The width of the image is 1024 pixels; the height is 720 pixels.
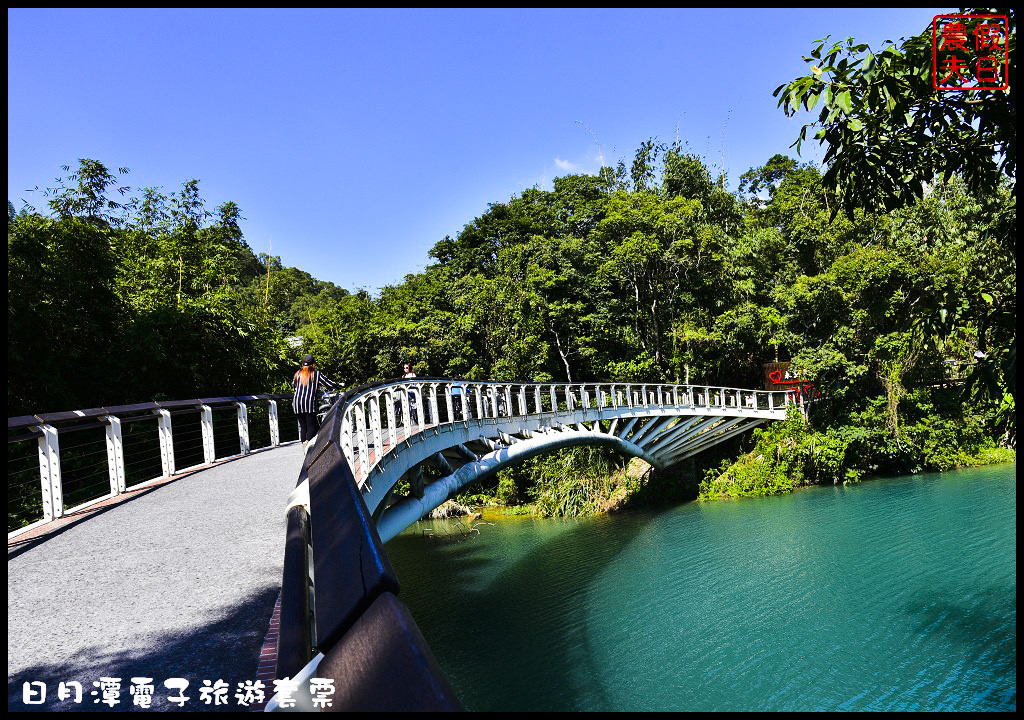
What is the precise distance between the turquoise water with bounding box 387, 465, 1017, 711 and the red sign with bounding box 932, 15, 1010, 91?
6.67 meters

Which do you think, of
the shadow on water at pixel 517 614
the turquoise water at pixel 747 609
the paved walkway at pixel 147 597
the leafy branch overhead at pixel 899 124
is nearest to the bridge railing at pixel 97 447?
the paved walkway at pixel 147 597

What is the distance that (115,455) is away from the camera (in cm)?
629

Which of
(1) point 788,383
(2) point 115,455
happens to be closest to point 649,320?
(1) point 788,383

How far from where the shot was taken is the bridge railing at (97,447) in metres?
5.16

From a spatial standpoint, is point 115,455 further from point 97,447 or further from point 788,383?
point 788,383

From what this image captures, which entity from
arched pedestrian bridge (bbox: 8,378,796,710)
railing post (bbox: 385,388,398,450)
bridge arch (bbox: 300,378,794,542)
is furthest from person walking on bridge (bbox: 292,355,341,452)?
railing post (bbox: 385,388,398,450)

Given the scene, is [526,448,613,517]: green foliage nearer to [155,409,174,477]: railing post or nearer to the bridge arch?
the bridge arch

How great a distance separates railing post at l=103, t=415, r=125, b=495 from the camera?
6195 millimetres

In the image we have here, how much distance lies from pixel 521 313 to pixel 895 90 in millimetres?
19043

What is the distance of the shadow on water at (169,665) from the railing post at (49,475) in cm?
324

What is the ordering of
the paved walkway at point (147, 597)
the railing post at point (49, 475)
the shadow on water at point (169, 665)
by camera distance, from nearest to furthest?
the shadow on water at point (169, 665) < the paved walkway at point (147, 597) < the railing post at point (49, 475)

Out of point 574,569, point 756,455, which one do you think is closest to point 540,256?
point 756,455

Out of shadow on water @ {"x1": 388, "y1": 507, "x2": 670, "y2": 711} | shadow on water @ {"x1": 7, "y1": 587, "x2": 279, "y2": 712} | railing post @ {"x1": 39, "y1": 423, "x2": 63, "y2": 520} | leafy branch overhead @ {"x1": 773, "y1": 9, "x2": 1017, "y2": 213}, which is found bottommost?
shadow on water @ {"x1": 388, "y1": 507, "x2": 670, "y2": 711}

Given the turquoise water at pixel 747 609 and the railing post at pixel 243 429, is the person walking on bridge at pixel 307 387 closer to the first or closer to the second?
the railing post at pixel 243 429
